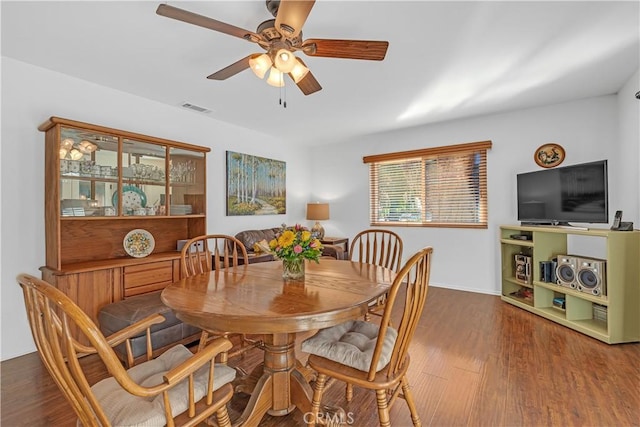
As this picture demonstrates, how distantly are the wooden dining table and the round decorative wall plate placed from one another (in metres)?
3.11

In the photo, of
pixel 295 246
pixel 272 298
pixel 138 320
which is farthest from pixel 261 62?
pixel 138 320

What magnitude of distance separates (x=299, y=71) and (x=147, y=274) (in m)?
2.30

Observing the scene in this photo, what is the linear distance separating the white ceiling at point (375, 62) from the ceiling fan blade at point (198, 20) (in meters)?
0.33

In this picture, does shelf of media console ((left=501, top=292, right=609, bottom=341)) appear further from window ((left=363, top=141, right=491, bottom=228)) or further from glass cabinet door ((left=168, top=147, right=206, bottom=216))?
glass cabinet door ((left=168, top=147, right=206, bottom=216))

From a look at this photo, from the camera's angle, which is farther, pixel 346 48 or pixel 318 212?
pixel 318 212

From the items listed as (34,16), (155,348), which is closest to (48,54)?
(34,16)

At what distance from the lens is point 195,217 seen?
3.50 meters

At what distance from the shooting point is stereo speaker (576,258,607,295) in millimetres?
2652

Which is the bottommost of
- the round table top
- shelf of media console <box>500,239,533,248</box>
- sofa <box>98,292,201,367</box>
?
sofa <box>98,292,201,367</box>

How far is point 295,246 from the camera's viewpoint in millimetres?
1700

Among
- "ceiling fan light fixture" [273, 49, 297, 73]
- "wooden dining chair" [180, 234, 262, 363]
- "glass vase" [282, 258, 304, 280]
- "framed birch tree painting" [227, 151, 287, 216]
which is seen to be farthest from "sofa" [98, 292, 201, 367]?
"framed birch tree painting" [227, 151, 287, 216]

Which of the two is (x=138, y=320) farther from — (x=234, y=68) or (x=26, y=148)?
(x=234, y=68)

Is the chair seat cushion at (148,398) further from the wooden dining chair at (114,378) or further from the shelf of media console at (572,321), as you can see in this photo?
the shelf of media console at (572,321)

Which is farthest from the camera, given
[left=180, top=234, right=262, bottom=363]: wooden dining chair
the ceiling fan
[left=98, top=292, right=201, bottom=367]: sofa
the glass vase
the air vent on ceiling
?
the air vent on ceiling
